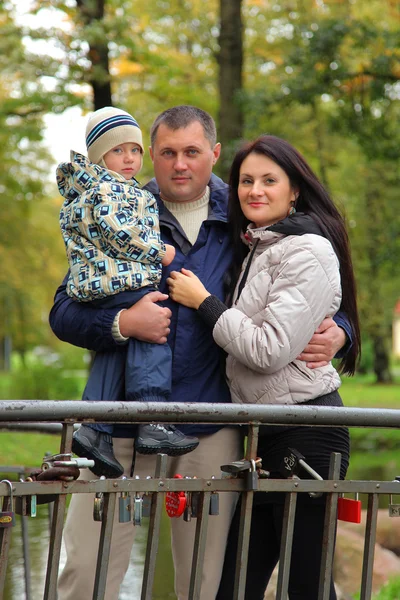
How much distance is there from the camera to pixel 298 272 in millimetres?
2975

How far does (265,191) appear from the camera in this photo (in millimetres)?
3234

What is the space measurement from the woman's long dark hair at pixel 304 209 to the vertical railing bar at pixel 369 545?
2.32 ft

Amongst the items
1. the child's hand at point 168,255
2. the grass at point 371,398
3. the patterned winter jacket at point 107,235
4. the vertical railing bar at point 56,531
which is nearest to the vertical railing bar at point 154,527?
the vertical railing bar at point 56,531

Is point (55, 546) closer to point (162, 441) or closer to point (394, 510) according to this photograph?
point (162, 441)

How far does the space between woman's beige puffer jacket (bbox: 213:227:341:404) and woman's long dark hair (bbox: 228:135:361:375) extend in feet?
0.58

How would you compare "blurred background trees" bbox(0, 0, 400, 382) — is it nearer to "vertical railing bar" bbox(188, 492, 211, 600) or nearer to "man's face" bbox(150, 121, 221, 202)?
"man's face" bbox(150, 121, 221, 202)

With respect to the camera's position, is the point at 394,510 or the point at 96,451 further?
the point at 96,451

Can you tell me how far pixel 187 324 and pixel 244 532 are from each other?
0.85 meters

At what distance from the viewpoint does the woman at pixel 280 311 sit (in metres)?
2.97

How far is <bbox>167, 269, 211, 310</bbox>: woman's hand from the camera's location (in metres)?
3.17

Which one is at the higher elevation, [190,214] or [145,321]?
[190,214]

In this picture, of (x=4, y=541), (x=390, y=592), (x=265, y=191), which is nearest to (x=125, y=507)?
(x=4, y=541)

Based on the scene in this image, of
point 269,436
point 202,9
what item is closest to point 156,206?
point 269,436

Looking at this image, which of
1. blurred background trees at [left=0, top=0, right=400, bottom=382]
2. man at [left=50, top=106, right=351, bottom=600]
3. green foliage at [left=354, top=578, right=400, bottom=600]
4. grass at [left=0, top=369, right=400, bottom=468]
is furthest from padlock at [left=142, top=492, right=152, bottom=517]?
grass at [left=0, top=369, right=400, bottom=468]
